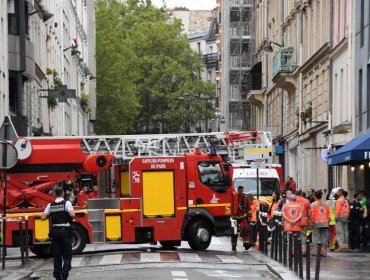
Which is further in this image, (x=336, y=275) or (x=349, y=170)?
(x=349, y=170)

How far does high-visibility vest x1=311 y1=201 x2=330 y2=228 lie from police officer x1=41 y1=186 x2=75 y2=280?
9.11 metres

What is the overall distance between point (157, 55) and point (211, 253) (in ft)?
296

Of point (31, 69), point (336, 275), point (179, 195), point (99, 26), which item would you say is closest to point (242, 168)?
point (31, 69)

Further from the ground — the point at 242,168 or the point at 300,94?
the point at 300,94

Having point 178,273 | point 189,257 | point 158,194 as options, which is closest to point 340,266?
point 189,257

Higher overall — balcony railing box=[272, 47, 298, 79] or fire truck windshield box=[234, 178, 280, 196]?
balcony railing box=[272, 47, 298, 79]

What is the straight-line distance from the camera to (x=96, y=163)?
96.2 ft

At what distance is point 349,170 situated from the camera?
40500mm

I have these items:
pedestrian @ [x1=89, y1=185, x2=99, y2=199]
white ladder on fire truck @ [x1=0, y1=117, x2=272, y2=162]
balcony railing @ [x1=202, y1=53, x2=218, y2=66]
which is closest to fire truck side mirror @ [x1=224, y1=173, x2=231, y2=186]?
white ladder on fire truck @ [x1=0, y1=117, x2=272, y2=162]

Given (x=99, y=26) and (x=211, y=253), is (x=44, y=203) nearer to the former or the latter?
(x=211, y=253)

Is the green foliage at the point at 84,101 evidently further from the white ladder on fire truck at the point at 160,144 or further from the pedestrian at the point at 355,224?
the pedestrian at the point at 355,224

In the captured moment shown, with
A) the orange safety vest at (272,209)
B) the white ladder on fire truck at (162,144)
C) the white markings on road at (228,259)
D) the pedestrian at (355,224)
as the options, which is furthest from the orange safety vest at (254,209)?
the white markings on road at (228,259)

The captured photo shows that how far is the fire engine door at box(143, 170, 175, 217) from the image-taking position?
28.9 metres

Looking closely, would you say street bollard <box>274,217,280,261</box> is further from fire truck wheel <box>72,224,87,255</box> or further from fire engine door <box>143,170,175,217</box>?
fire truck wheel <box>72,224,87,255</box>
